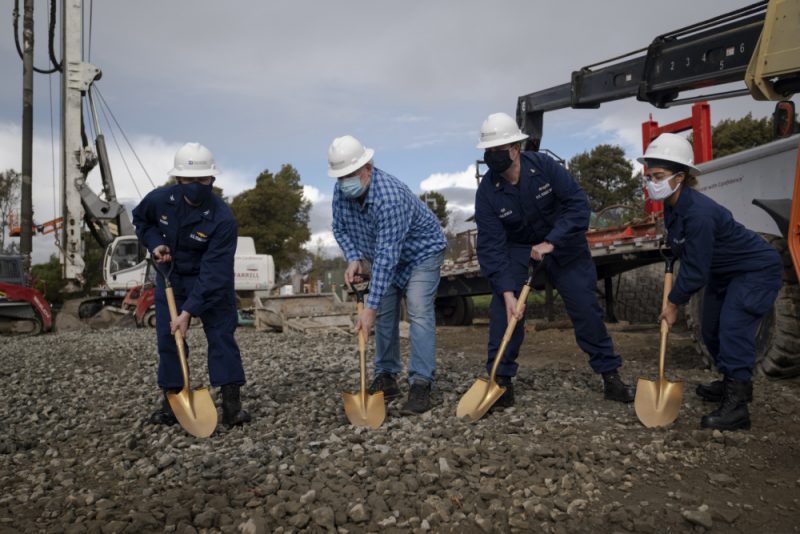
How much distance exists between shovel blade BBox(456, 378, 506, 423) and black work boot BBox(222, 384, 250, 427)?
148 centimetres

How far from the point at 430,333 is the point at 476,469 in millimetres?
1408

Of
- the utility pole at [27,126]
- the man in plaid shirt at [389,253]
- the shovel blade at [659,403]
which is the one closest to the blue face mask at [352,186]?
the man in plaid shirt at [389,253]

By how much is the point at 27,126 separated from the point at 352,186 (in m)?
19.3

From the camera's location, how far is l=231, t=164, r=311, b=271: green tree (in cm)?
3164

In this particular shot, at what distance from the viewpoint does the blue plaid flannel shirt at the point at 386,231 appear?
434 cm

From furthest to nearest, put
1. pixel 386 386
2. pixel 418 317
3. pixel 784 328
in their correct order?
pixel 784 328
pixel 386 386
pixel 418 317

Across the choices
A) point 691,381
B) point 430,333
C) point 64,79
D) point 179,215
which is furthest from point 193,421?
point 64,79

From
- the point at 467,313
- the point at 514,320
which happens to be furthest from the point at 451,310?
the point at 514,320

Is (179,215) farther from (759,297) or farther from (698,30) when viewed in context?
(698,30)

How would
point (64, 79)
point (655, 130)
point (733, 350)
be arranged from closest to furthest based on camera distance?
point (733, 350) → point (655, 130) → point (64, 79)

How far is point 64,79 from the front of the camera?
20.2 m

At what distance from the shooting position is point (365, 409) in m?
4.25

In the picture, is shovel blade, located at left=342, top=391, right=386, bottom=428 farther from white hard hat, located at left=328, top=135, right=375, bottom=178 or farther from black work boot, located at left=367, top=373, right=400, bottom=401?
white hard hat, located at left=328, top=135, right=375, bottom=178

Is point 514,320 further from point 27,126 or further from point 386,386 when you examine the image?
point 27,126
